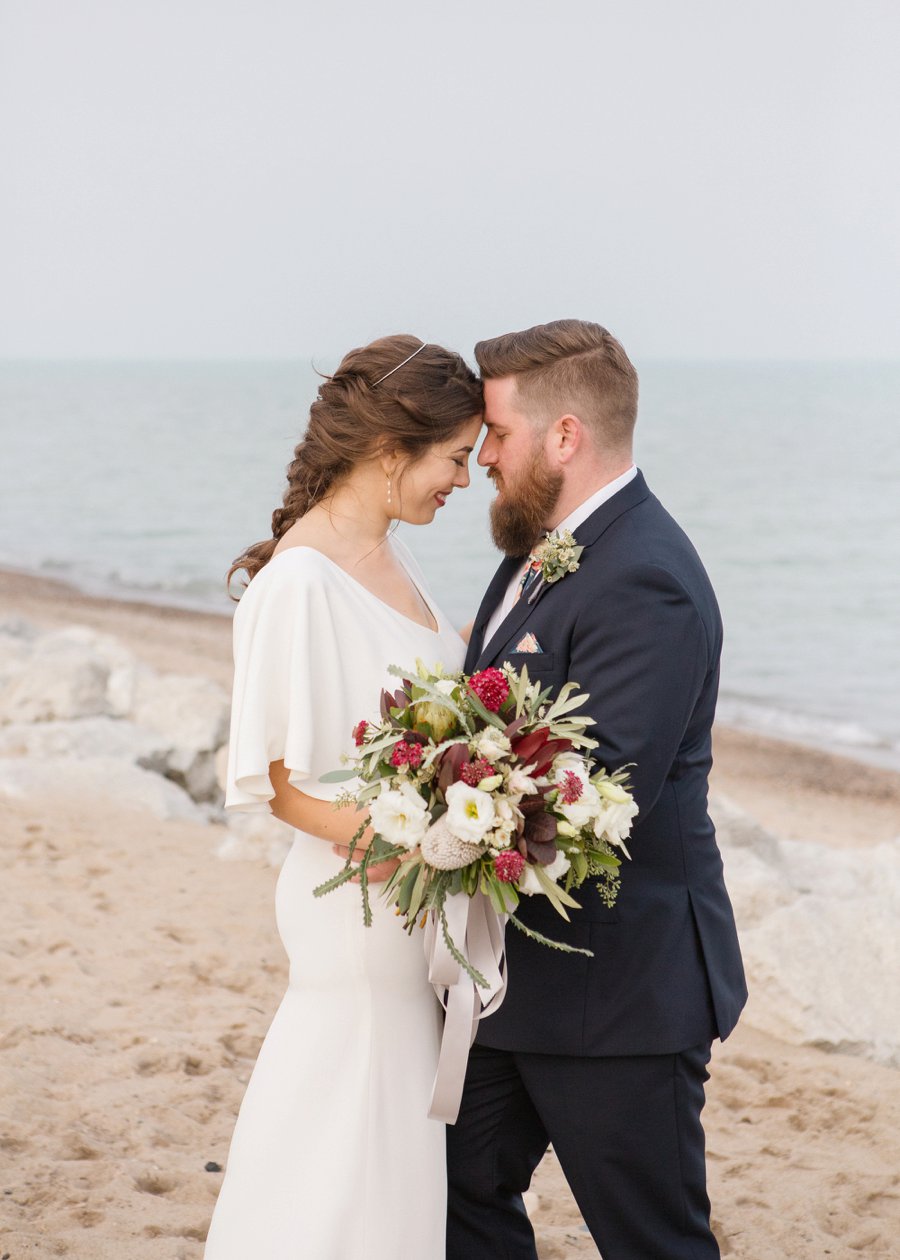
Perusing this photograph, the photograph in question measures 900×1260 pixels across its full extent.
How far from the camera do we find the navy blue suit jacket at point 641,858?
2.93 meters

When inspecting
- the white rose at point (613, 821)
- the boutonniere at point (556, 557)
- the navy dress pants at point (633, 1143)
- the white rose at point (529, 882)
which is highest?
the boutonniere at point (556, 557)

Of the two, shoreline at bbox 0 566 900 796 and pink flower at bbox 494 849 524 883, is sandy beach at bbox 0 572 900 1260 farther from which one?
shoreline at bbox 0 566 900 796

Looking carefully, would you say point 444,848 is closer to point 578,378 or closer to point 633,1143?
point 633,1143

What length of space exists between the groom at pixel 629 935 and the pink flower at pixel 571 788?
27 centimetres

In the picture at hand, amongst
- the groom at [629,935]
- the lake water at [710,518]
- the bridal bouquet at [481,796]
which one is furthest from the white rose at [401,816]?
the lake water at [710,518]

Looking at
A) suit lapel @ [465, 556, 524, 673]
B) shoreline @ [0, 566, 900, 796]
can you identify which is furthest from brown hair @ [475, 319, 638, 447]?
shoreline @ [0, 566, 900, 796]

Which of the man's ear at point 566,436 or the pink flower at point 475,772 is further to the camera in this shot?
the man's ear at point 566,436

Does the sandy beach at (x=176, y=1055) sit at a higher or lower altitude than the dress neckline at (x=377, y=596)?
lower

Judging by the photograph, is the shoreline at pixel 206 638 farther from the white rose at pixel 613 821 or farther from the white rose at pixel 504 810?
the white rose at pixel 504 810

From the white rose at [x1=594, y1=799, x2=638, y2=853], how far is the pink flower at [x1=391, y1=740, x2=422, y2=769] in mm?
361

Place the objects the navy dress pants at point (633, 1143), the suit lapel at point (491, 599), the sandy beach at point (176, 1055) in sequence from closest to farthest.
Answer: the navy dress pants at point (633, 1143), the suit lapel at point (491, 599), the sandy beach at point (176, 1055)

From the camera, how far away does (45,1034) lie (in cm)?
527

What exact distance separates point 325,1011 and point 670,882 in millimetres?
890

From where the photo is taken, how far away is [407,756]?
8.49ft
